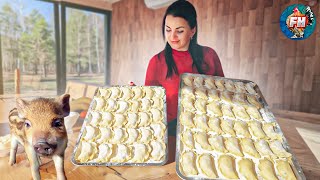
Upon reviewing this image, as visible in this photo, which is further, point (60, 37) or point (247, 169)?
point (60, 37)

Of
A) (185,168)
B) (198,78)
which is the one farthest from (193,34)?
(185,168)

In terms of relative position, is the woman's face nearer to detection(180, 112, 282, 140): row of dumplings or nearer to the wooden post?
detection(180, 112, 282, 140): row of dumplings

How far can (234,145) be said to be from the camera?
1216 mm

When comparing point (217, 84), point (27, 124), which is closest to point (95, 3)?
point (27, 124)

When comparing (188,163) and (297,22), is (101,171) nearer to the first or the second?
(188,163)

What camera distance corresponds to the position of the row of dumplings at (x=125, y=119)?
1383mm

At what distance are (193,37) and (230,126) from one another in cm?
77

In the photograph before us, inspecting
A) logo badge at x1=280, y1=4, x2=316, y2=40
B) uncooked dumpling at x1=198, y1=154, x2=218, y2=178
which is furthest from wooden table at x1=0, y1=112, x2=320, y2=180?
logo badge at x1=280, y1=4, x2=316, y2=40

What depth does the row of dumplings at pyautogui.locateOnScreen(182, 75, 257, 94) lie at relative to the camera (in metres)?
1.64

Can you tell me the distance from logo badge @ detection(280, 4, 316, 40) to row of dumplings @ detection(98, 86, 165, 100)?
99 cm

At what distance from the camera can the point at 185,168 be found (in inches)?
42.0

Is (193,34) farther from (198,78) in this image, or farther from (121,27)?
(121,27)

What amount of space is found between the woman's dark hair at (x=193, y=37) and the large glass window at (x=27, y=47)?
0.87 metres

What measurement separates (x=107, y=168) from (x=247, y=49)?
4.08 feet
